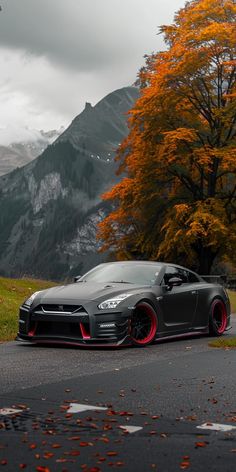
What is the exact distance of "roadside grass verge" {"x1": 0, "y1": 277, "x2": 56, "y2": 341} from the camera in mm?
12809

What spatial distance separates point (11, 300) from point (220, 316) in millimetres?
5485

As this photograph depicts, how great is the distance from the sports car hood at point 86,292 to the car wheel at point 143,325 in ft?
1.02

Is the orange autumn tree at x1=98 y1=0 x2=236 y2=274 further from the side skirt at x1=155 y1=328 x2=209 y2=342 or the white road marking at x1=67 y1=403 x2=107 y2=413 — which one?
the white road marking at x1=67 y1=403 x2=107 y2=413

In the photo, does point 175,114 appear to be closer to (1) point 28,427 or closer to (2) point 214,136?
(2) point 214,136

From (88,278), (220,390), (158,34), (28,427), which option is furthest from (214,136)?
(28,427)

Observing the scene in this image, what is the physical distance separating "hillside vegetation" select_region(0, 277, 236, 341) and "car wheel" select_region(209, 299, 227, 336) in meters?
3.68

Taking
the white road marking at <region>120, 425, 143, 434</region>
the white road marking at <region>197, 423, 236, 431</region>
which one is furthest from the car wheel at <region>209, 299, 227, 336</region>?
the white road marking at <region>120, 425, 143, 434</region>

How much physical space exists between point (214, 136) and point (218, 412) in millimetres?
24915

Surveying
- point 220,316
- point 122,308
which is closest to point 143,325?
point 122,308

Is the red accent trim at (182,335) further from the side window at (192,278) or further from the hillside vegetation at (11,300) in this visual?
the hillside vegetation at (11,300)

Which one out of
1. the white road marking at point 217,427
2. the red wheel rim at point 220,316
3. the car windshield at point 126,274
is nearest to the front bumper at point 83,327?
the car windshield at point 126,274

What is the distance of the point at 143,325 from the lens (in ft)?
35.9

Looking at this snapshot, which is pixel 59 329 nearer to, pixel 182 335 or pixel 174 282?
pixel 174 282

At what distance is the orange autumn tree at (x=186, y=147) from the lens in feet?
93.4
